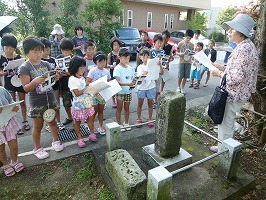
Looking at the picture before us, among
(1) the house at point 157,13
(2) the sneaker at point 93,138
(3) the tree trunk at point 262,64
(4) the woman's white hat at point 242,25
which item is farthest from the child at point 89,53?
(1) the house at point 157,13

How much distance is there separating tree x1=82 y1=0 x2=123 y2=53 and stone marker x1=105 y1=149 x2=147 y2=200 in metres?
8.72

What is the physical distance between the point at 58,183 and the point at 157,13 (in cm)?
2241

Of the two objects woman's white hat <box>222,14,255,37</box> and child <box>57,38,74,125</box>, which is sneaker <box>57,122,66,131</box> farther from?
woman's white hat <box>222,14,255,37</box>

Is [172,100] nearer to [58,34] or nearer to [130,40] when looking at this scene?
[58,34]

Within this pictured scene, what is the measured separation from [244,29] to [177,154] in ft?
5.87

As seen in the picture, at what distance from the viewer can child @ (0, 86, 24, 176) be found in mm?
2630

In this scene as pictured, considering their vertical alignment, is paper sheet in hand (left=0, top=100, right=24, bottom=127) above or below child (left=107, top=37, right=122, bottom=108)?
below

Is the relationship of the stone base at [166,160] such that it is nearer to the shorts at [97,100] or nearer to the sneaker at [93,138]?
the sneaker at [93,138]

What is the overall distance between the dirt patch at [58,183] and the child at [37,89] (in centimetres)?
29

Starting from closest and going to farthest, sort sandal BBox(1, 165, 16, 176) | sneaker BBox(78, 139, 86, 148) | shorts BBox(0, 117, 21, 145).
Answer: shorts BBox(0, 117, 21, 145), sandal BBox(1, 165, 16, 176), sneaker BBox(78, 139, 86, 148)

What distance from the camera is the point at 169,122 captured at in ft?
8.19

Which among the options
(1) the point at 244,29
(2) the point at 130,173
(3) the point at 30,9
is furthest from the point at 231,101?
(3) the point at 30,9

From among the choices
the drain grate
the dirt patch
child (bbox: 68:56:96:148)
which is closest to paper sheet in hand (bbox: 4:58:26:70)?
child (bbox: 68:56:96:148)

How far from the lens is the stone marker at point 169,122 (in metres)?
2.46
